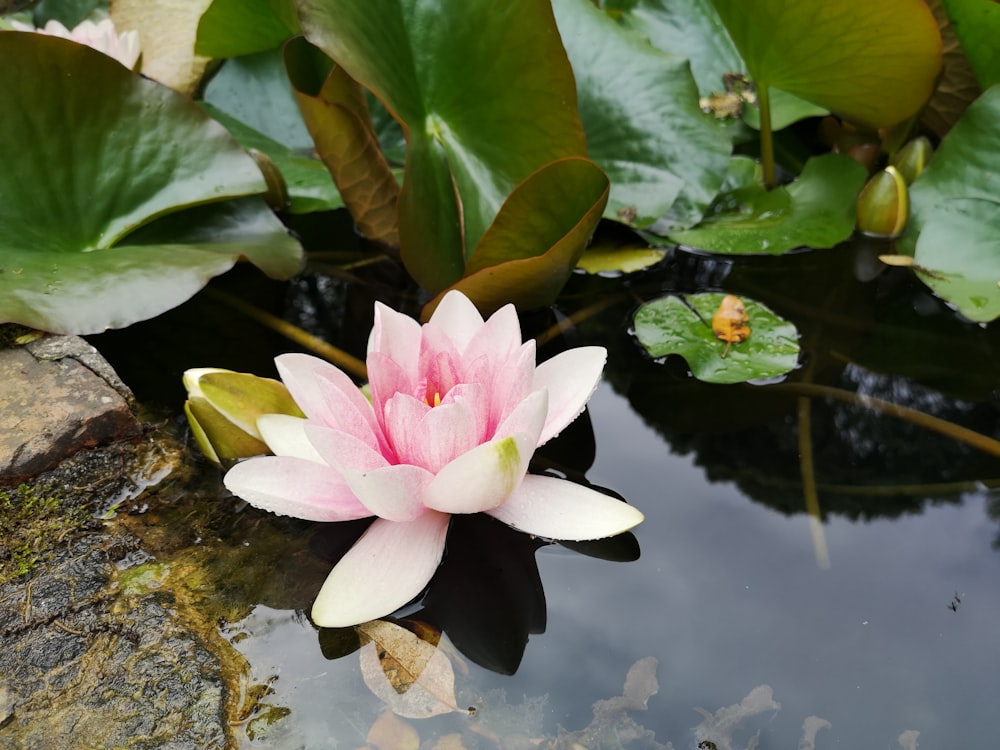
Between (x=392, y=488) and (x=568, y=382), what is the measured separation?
1.28 feet

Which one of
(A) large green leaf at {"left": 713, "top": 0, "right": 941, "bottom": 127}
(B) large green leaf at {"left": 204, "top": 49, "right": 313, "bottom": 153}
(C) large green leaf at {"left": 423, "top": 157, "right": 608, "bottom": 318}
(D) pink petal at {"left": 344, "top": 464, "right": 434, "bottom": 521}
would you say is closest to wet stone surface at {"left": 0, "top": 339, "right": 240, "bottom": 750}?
(D) pink petal at {"left": 344, "top": 464, "right": 434, "bottom": 521}

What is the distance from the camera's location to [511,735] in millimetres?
1008

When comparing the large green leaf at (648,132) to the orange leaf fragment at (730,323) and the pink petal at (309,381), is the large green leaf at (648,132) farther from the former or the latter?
the pink petal at (309,381)

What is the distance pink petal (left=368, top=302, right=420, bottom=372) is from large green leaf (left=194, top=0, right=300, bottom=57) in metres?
1.08

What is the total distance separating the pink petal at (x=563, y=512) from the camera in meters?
1.18

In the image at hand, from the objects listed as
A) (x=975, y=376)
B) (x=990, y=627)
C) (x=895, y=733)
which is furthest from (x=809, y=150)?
(x=895, y=733)

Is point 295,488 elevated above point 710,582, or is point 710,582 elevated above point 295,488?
point 295,488

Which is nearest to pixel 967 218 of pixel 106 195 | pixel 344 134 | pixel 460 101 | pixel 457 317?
pixel 460 101

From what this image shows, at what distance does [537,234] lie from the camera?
1.68 metres

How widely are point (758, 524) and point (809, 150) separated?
6.06 feet

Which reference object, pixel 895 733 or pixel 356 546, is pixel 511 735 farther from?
pixel 895 733

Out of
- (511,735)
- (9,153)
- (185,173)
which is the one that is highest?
(9,153)

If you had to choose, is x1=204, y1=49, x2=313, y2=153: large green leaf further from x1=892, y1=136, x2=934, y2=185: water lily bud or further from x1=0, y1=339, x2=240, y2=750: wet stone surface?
x1=892, y1=136, x2=934, y2=185: water lily bud

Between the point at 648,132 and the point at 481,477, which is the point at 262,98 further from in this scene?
the point at 481,477
